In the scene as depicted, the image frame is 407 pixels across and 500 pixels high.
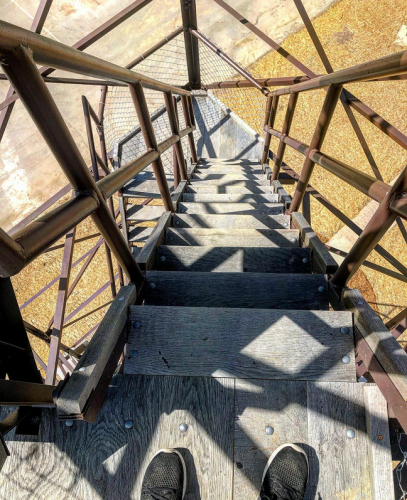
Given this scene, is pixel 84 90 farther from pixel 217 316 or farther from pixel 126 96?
pixel 217 316

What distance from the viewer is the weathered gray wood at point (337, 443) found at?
1.35 m

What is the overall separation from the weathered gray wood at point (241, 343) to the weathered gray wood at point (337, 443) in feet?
0.24

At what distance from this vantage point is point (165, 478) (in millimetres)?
1331

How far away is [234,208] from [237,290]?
158 cm

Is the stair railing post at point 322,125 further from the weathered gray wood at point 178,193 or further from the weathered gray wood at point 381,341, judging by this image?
the weathered gray wood at point 178,193

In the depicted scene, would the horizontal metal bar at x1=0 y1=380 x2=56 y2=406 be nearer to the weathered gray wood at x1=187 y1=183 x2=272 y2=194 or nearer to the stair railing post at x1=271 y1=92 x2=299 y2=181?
the stair railing post at x1=271 y1=92 x2=299 y2=181

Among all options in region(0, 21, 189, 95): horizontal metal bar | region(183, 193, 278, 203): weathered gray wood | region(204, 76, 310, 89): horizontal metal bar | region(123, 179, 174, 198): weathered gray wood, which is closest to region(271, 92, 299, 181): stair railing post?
region(183, 193, 278, 203): weathered gray wood

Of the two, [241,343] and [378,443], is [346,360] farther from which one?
[241,343]

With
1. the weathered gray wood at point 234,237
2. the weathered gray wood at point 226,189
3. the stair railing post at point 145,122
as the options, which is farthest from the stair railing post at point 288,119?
the stair railing post at point 145,122

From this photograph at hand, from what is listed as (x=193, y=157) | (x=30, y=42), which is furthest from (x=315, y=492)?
(x=193, y=157)

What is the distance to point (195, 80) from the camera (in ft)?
16.4

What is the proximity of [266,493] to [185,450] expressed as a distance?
0.33m

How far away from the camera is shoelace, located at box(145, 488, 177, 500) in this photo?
1.32m

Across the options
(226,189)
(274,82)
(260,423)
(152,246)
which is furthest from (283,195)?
(260,423)
